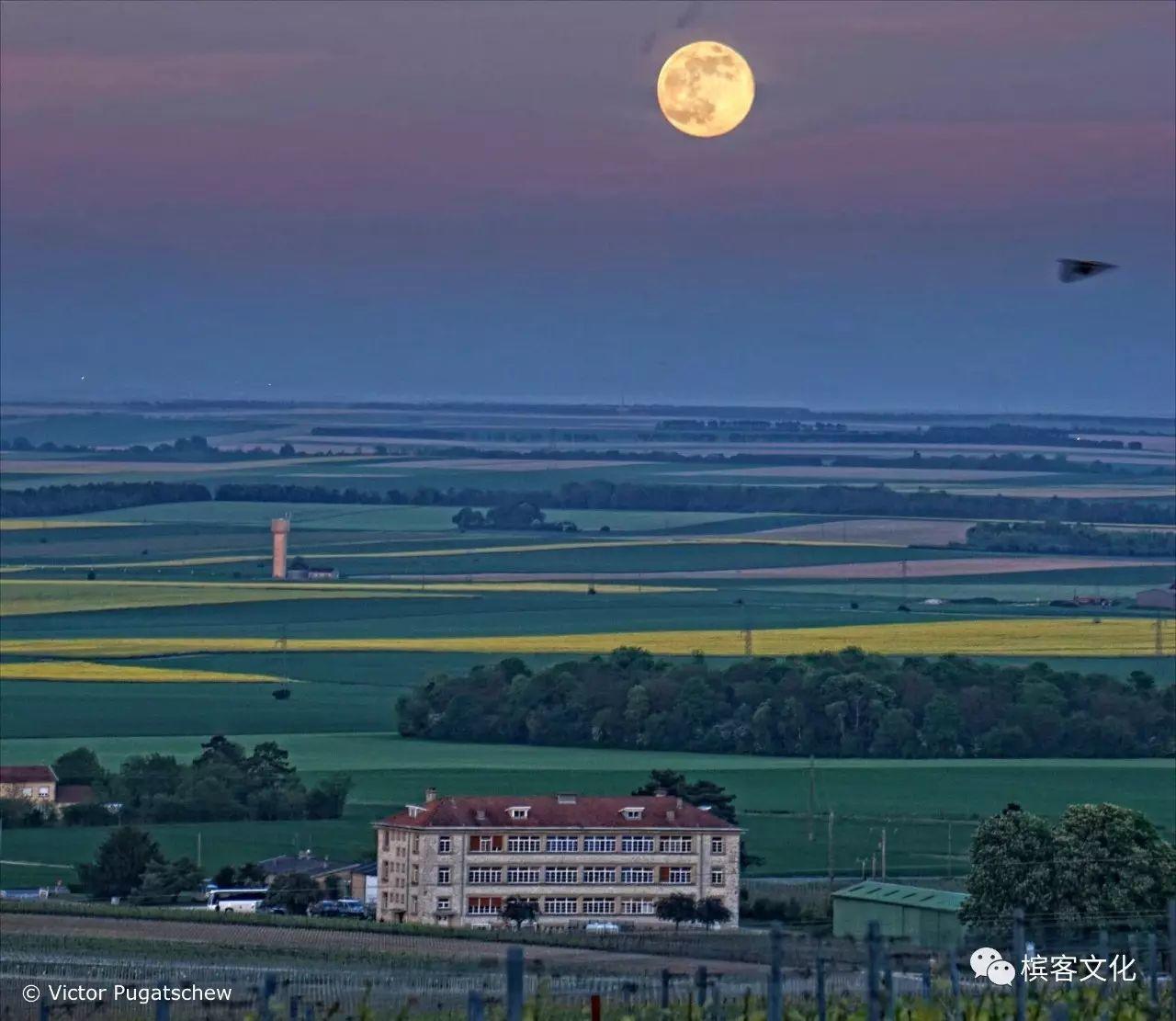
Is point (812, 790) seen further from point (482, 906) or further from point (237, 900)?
point (237, 900)

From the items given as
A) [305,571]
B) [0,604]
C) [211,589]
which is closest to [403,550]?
[305,571]

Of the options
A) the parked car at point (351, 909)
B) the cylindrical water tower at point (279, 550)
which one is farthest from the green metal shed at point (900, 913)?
the cylindrical water tower at point (279, 550)

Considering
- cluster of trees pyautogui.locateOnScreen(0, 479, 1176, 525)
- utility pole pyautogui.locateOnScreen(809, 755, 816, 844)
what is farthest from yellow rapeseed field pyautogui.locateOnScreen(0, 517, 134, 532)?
utility pole pyautogui.locateOnScreen(809, 755, 816, 844)

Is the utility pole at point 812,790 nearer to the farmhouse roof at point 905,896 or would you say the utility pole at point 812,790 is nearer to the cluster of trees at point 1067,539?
the farmhouse roof at point 905,896

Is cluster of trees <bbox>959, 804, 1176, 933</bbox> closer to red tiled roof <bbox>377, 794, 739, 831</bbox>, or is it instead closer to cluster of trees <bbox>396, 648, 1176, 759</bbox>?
red tiled roof <bbox>377, 794, 739, 831</bbox>

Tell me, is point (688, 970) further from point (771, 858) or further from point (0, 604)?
point (0, 604)
